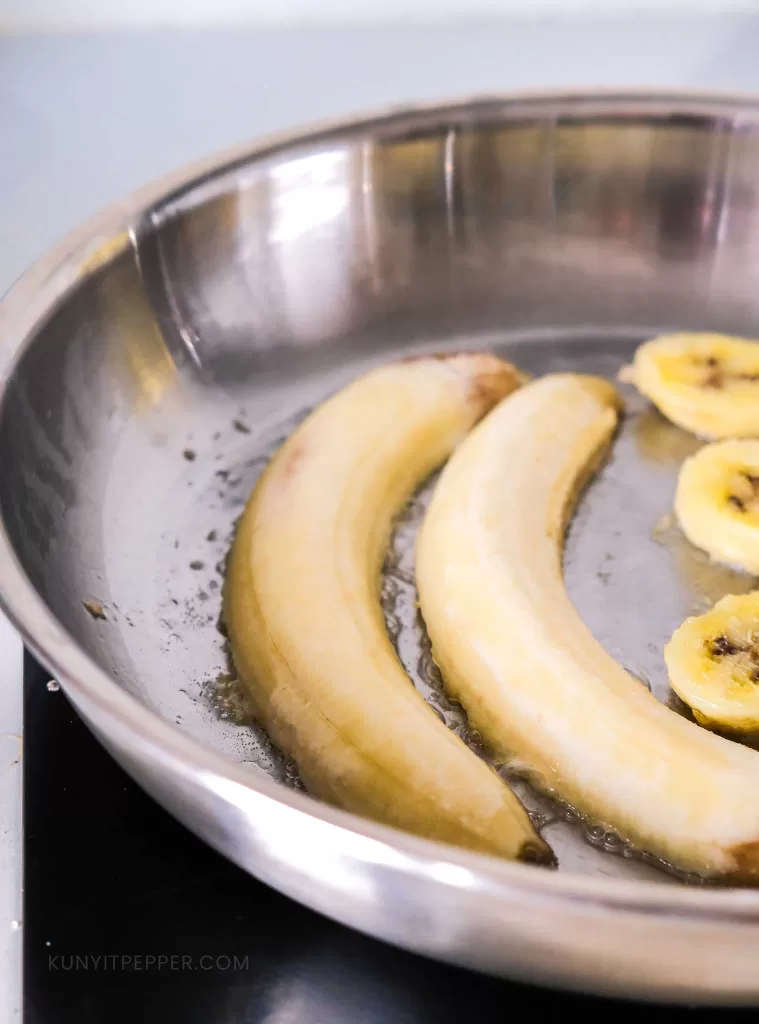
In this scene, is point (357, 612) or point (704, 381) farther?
point (704, 381)

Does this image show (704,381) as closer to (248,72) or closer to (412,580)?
(412,580)

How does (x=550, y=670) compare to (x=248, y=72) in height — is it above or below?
below

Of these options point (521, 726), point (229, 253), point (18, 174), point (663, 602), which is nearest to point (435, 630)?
point (521, 726)

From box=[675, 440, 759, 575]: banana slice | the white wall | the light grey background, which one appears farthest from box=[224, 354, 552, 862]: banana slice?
the white wall

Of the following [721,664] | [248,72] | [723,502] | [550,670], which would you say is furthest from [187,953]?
[248,72]

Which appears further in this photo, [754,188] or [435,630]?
[754,188]

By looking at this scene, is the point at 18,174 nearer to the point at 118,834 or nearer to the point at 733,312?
the point at 733,312

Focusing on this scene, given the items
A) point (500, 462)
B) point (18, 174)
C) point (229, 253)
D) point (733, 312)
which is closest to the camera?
point (500, 462)
